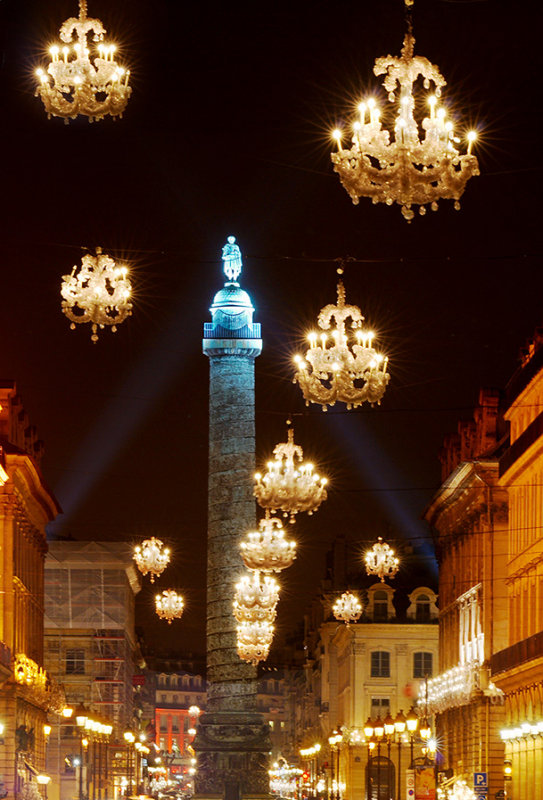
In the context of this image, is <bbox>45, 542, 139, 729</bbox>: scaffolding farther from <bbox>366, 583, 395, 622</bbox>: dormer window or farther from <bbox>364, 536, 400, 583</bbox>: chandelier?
<bbox>364, 536, 400, 583</bbox>: chandelier

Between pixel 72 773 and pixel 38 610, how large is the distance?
19392 millimetres

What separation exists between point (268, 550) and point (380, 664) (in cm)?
6008

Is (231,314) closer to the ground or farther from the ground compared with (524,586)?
farther from the ground

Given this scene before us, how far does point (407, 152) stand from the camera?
1825cm

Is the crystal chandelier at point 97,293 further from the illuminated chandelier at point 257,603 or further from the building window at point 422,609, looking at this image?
the building window at point 422,609

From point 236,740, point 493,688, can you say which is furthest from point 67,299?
point 236,740

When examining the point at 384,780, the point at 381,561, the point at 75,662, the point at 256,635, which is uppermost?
the point at 381,561

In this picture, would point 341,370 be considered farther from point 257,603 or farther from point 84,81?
point 257,603

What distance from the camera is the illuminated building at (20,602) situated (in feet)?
191

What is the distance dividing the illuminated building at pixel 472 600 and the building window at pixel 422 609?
24.1 metres

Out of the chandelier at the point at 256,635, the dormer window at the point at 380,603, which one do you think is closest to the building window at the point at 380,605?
the dormer window at the point at 380,603

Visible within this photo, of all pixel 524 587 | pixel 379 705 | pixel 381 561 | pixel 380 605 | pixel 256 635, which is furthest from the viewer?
pixel 380 605

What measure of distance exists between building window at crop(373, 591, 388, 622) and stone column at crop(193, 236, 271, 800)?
21.4m

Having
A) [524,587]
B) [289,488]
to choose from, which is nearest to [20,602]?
[524,587]
